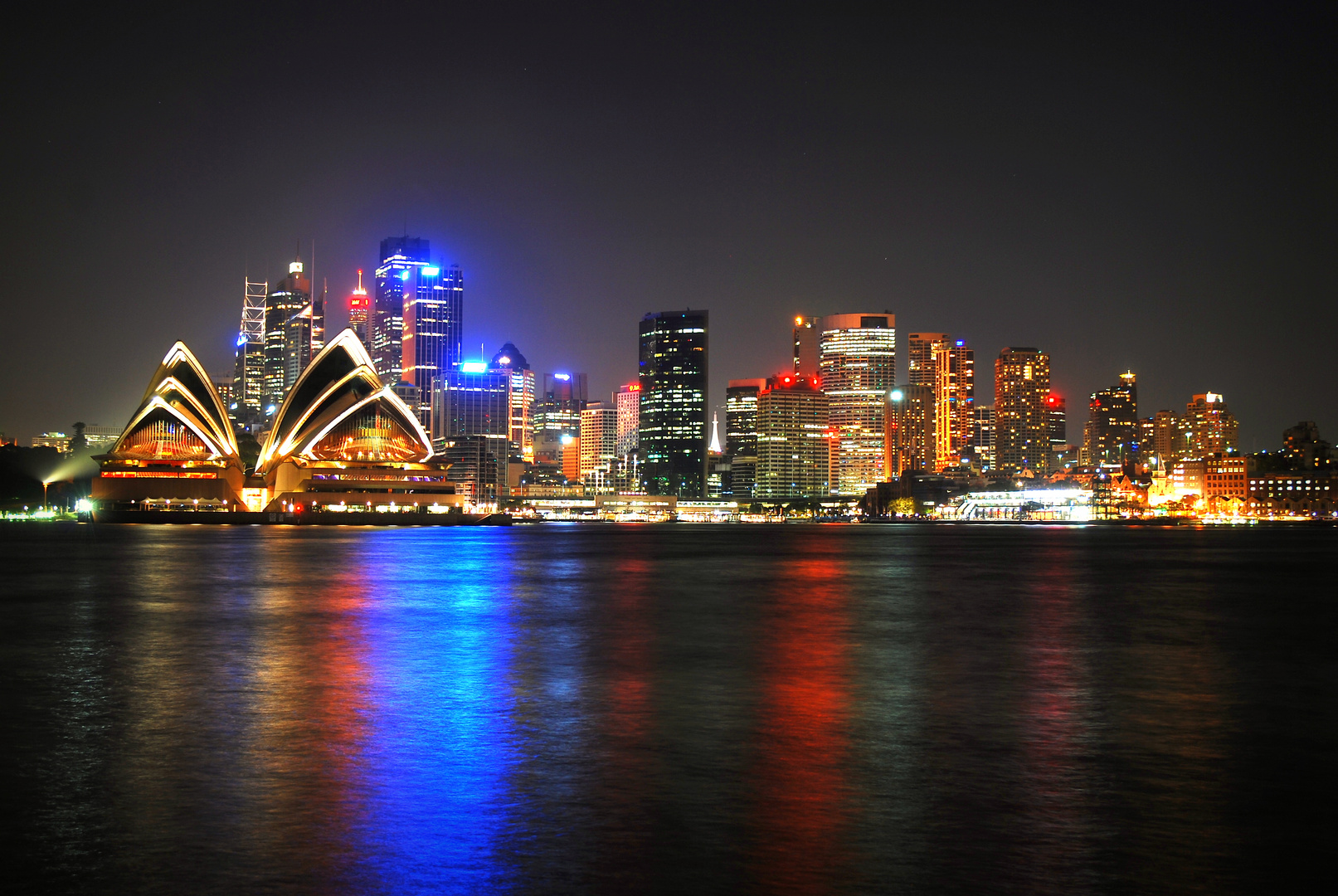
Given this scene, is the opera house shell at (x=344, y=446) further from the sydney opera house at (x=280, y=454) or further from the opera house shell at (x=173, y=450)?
the opera house shell at (x=173, y=450)

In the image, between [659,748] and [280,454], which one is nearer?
[659,748]

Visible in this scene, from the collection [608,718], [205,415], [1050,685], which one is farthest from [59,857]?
[205,415]

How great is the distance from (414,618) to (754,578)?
661 inches

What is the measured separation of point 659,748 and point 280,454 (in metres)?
106

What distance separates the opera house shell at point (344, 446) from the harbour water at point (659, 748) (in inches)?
Answer: 3299

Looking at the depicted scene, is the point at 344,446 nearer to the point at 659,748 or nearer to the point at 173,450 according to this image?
the point at 173,450


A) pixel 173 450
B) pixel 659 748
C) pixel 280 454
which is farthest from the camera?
pixel 173 450

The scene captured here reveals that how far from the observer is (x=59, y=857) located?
6.96 metres

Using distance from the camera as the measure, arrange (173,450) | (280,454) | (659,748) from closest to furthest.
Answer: (659,748) < (280,454) < (173,450)

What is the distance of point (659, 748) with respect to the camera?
10.6m

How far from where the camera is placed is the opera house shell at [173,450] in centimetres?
10962

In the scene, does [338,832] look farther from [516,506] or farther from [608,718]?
[516,506]

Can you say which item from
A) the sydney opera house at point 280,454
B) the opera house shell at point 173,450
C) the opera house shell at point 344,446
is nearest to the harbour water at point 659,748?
the opera house shell at point 344,446

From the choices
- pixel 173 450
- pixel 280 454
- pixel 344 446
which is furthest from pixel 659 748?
pixel 173 450
